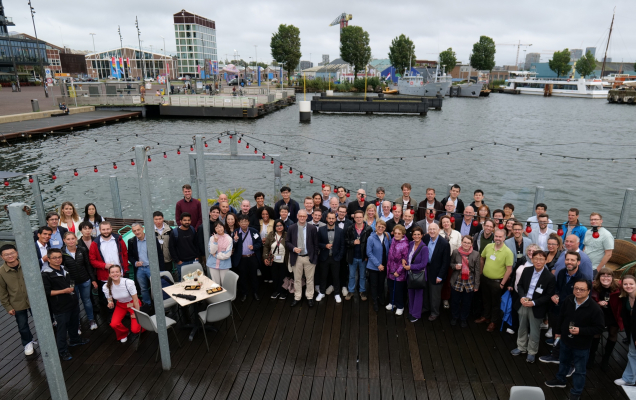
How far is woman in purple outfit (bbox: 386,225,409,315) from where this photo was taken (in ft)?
19.8

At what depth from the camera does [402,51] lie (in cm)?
10906

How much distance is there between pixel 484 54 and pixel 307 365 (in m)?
134

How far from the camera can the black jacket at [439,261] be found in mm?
5902

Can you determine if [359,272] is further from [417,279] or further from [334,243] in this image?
[417,279]

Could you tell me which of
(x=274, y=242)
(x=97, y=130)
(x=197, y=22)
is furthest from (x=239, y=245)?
(x=197, y=22)

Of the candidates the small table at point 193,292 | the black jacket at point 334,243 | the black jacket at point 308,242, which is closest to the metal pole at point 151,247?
the small table at point 193,292

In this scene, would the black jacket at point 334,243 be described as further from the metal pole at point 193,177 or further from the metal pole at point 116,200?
the metal pole at point 116,200

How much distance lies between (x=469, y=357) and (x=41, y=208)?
30.5 ft

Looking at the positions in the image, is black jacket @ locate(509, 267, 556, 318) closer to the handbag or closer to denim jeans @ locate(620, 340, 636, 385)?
denim jeans @ locate(620, 340, 636, 385)

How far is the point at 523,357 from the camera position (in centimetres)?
532

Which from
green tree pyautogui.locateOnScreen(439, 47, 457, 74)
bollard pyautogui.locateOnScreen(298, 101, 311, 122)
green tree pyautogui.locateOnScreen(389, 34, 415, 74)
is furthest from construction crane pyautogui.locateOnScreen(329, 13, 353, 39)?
bollard pyautogui.locateOnScreen(298, 101, 311, 122)

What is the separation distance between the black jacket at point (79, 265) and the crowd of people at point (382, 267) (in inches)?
0.7

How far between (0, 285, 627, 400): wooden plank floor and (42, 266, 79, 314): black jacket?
737 mm

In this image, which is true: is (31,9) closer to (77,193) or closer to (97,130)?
(97,130)
